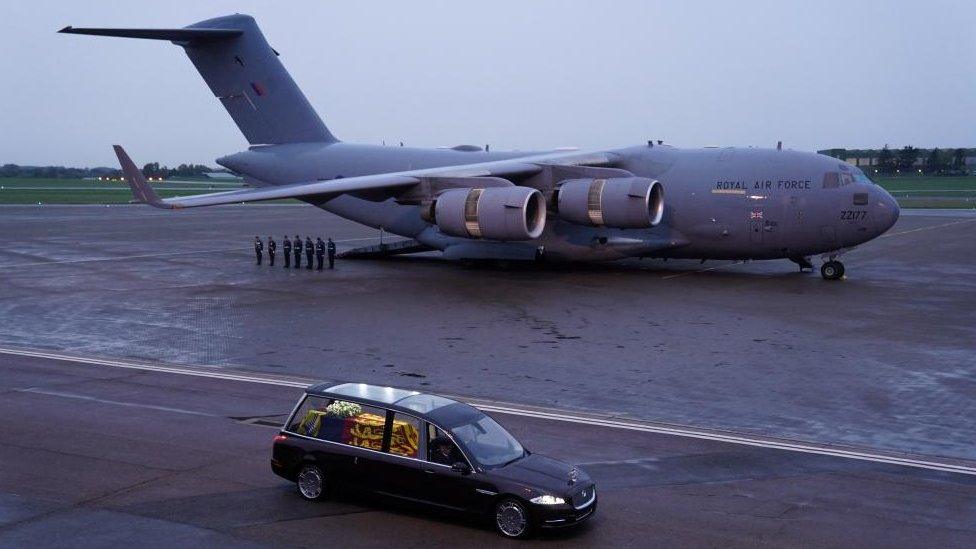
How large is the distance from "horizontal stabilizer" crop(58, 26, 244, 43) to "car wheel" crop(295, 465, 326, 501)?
22.4 metres

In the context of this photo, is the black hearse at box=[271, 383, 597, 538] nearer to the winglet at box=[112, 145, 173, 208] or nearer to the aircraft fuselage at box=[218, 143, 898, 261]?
the winglet at box=[112, 145, 173, 208]

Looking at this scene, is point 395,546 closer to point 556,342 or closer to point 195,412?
point 195,412

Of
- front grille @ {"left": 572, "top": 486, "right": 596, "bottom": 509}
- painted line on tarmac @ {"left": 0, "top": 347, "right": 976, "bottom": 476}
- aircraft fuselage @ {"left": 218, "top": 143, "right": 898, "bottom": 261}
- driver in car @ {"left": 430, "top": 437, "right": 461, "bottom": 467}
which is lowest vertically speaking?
painted line on tarmac @ {"left": 0, "top": 347, "right": 976, "bottom": 476}

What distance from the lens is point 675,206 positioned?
28.7 meters

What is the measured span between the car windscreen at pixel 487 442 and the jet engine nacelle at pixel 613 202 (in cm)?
1737

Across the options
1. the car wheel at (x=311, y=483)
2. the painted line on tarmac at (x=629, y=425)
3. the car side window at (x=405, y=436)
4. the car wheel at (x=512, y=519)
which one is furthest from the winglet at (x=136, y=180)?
the car wheel at (x=512, y=519)

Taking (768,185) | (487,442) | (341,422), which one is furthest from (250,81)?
(487,442)

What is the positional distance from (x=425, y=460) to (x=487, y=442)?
0.67 metres

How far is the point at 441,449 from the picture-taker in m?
9.59

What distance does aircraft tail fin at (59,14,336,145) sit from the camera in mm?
33031

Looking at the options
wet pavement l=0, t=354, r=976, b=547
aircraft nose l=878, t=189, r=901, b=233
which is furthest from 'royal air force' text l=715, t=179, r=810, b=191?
wet pavement l=0, t=354, r=976, b=547

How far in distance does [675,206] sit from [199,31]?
16328 mm

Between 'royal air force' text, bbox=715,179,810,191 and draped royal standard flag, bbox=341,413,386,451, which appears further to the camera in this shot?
'royal air force' text, bbox=715,179,810,191

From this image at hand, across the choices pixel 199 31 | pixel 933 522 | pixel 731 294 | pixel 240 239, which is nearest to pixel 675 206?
pixel 731 294
